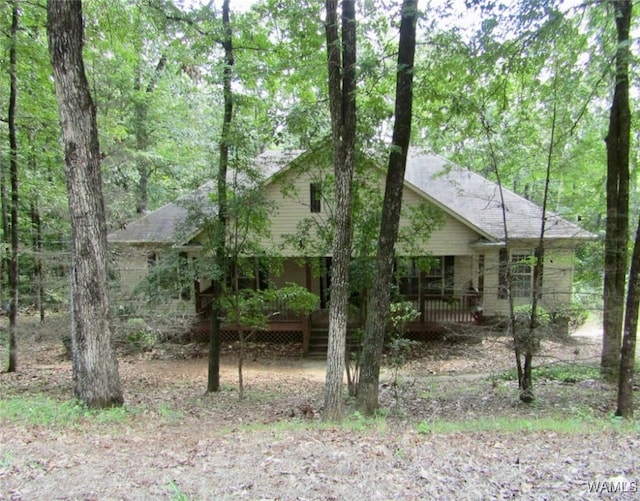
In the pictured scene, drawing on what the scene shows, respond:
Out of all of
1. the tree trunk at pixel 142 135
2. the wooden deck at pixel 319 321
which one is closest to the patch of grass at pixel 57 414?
the wooden deck at pixel 319 321

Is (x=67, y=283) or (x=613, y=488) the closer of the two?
(x=613, y=488)

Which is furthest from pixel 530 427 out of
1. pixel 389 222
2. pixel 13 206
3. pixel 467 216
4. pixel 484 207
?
pixel 13 206

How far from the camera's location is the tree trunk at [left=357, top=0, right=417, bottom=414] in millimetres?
6559

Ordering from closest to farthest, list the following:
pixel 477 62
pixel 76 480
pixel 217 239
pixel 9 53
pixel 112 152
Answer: pixel 76 480 → pixel 477 62 → pixel 217 239 → pixel 9 53 → pixel 112 152

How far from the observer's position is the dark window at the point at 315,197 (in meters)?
8.45

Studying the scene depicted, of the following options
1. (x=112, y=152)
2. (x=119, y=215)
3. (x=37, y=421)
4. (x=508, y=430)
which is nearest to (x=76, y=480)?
(x=37, y=421)

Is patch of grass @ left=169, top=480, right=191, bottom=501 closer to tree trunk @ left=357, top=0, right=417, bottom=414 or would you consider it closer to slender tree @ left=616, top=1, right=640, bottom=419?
tree trunk @ left=357, top=0, right=417, bottom=414

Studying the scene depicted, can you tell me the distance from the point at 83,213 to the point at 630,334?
834 cm

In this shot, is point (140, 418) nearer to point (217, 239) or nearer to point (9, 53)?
point (217, 239)

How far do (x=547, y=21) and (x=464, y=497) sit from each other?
6492 millimetres

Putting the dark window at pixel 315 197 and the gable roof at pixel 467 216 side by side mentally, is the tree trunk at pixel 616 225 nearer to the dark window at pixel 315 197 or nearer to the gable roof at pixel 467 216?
the gable roof at pixel 467 216

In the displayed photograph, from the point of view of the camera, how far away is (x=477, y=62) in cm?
665

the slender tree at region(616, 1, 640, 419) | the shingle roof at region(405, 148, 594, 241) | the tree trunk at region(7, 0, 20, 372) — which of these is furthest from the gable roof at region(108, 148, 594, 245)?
the slender tree at region(616, 1, 640, 419)

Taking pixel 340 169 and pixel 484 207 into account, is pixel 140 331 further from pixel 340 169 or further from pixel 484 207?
pixel 484 207
